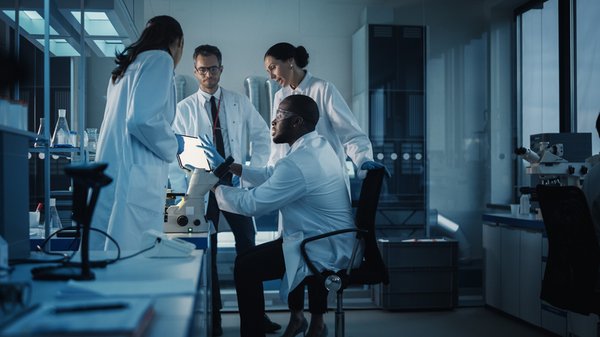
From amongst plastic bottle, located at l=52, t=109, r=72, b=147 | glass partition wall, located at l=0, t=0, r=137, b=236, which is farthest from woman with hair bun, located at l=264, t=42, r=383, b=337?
plastic bottle, located at l=52, t=109, r=72, b=147

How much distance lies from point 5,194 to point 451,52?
3.92 metres

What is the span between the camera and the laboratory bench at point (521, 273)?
3488 millimetres

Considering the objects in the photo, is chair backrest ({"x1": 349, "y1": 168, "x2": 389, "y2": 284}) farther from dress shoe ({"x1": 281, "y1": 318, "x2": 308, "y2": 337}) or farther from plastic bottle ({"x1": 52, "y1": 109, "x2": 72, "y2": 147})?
plastic bottle ({"x1": 52, "y1": 109, "x2": 72, "y2": 147})

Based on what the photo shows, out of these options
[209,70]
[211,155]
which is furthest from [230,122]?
[211,155]

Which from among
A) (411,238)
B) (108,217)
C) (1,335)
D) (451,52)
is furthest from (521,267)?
(1,335)

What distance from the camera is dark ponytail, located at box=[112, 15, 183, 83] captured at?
2.51 m

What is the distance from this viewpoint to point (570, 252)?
8.74 ft

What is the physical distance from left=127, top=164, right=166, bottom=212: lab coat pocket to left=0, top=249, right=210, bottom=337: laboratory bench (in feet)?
2.05

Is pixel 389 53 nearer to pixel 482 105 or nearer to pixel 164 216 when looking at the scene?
pixel 482 105

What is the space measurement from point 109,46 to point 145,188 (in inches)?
81.3

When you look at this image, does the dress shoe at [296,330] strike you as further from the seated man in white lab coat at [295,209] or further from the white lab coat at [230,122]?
the white lab coat at [230,122]

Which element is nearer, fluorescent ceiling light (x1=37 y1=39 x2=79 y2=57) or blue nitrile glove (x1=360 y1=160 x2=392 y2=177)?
blue nitrile glove (x1=360 y1=160 x2=392 y2=177)

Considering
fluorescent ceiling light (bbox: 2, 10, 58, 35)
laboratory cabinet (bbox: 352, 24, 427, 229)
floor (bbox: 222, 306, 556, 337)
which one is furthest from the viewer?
laboratory cabinet (bbox: 352, 24, 427, 229)

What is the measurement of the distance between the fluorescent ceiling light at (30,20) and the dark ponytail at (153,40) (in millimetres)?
623
